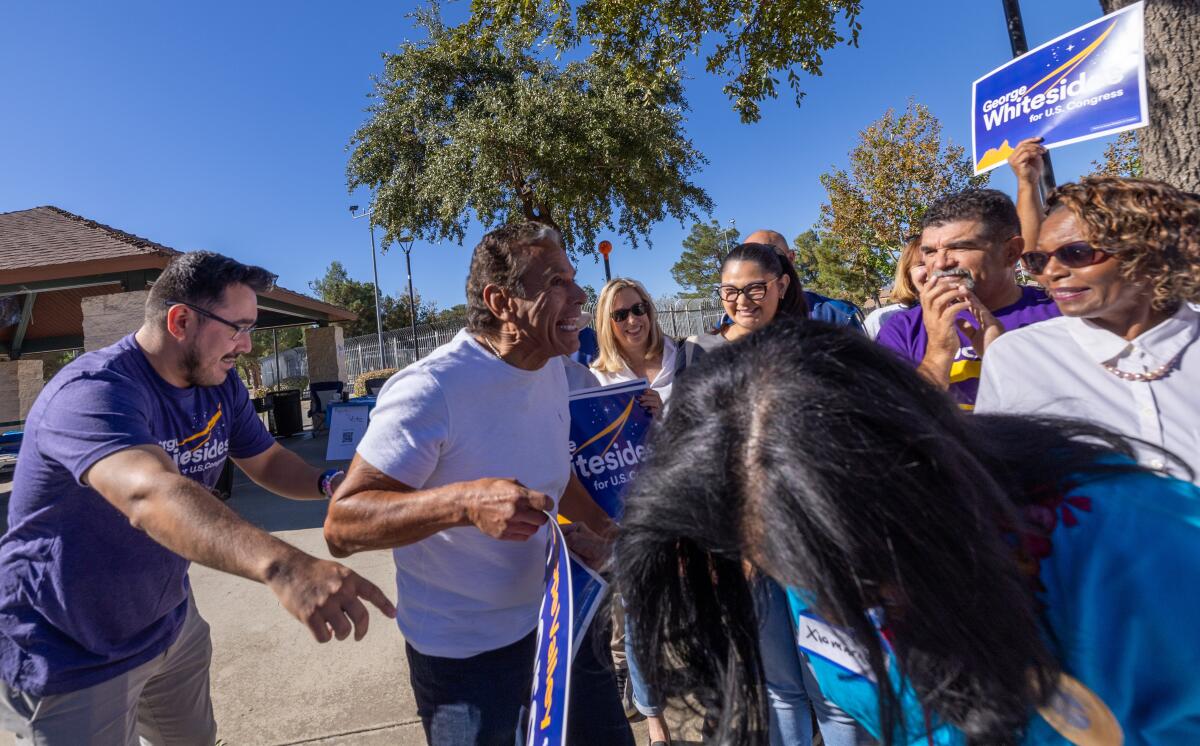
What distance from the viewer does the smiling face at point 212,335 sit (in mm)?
2027

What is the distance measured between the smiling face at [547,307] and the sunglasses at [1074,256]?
51.5 inches

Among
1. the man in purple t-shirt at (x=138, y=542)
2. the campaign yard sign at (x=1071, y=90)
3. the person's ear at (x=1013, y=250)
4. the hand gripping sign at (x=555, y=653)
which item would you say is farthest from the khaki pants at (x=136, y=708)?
the campaign yard sign at (x=1071, y=90)

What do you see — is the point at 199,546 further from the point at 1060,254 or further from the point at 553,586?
the point at 1060,254

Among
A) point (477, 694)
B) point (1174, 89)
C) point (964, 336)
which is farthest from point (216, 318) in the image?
point (1174, 89)

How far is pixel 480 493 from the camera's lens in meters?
1.38

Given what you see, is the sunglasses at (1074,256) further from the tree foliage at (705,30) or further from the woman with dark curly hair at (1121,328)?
the tree foliage at (705,30)

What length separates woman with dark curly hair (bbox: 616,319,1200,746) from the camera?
690 millimetres

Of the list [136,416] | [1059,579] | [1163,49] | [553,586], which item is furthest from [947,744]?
[1163,49]

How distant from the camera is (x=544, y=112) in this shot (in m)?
13.5

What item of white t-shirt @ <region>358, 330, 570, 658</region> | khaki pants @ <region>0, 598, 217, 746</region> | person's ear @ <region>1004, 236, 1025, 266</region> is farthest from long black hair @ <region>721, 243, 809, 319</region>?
khaki pants @ <region>0, 598, 217, 746</region>

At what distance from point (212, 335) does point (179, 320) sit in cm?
10

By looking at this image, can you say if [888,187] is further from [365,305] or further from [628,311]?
[365,305]

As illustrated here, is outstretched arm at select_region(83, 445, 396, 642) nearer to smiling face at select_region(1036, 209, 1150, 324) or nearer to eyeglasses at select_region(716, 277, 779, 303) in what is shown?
smiling face at select_region(1036, 209, 1150, 324)

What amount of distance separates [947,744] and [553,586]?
0.82 meters
